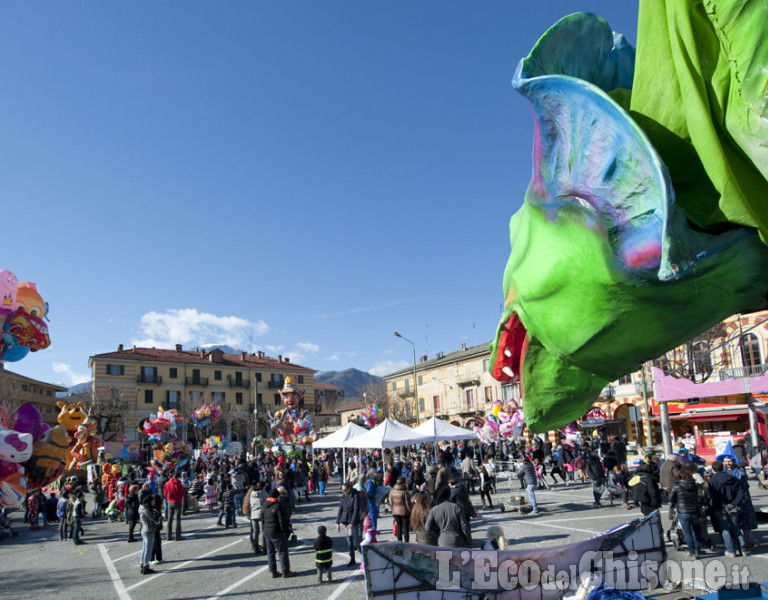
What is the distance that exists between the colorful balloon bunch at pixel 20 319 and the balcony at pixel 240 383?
49.4m

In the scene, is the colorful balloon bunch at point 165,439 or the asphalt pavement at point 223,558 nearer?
the asphalt pavement at point 223,558

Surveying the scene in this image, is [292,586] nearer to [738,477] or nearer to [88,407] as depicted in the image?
[738,477]

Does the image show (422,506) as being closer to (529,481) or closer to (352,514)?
(352,514)

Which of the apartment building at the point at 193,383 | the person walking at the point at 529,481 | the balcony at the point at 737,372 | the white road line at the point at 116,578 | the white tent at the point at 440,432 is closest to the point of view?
the white road line at the point at 116,578

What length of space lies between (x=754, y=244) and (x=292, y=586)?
9155 mm

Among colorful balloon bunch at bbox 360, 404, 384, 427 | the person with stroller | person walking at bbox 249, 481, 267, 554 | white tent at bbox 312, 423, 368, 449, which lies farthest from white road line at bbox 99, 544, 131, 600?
colorful balloon bunch at bbox 360, 404, 384, 427

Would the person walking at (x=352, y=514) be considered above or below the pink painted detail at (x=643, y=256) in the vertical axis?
below

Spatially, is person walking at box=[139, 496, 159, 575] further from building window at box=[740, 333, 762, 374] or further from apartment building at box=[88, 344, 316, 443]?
apartment building at box=[88, 344, 316, 443]

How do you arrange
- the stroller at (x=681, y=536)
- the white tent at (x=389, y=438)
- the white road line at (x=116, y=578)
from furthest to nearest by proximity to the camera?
1. the white tent at (x=389, y=438)
2. the stroller at (x=681, y=536)
3. the white road line at (x=116, y=578)

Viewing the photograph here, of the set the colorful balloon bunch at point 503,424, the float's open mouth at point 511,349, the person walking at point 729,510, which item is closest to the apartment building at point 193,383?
the colorful balloon bunch at point 503,424

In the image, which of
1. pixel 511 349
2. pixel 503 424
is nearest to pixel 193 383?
pixel 503 424

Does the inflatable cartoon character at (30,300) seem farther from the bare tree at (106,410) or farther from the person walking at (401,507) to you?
the bare tree at (106,410)

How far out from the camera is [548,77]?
1.18 metres

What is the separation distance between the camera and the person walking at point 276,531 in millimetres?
9219
